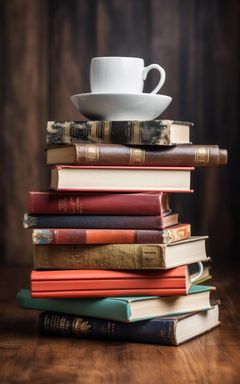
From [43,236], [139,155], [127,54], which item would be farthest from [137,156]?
[127,54]

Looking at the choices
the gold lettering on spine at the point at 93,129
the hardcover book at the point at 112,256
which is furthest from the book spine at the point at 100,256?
the gold lettering on spine at the point at 93,129

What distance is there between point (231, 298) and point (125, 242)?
55 cm

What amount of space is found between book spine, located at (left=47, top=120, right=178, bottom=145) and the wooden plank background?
3.40 feet

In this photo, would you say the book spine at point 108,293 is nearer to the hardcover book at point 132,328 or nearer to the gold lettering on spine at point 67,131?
the hardcover book at point 132,328

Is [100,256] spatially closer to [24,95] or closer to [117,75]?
[117,75]

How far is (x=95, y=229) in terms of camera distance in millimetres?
1479

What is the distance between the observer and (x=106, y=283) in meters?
1.46

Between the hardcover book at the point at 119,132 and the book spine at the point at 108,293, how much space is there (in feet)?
0.86

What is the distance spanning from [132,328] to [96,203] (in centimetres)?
23

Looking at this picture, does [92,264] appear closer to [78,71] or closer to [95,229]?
[95,229]

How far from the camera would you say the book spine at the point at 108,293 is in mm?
1460

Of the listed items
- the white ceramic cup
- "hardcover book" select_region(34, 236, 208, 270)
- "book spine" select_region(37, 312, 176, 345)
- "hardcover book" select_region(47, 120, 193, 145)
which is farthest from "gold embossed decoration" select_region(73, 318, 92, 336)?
the white ceramic cup

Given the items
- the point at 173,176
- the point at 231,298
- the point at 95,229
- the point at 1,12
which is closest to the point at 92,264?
the point at 95,229

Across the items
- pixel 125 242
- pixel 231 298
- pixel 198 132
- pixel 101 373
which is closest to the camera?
pixel 101 373
